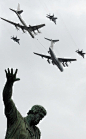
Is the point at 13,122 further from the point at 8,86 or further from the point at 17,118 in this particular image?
the point at 8,86

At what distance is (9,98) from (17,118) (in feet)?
1.73

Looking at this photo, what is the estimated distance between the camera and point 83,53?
104 m

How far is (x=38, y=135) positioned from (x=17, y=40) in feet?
357

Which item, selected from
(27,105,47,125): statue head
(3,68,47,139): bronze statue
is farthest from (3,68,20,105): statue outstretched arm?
(27,105,47,125): statue head

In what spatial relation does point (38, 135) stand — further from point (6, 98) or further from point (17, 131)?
point (6, 98)

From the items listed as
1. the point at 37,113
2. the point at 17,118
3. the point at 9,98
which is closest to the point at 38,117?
the point at 37,113

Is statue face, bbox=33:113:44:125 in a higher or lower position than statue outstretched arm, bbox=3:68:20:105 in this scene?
lower

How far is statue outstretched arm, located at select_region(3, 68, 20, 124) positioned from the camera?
7250 mm

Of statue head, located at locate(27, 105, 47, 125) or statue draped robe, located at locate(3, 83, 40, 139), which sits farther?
statue head, located at locate(27, 105, 47, 125)

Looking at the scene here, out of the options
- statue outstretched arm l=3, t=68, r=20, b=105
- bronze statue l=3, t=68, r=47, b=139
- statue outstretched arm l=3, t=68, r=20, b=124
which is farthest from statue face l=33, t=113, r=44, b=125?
statue outstretched arm l=3, t=68, r=20, b=105

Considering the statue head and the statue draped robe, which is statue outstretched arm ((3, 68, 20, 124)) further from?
the statue head

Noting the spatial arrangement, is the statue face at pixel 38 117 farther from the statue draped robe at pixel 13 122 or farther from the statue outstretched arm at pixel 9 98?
the statue outstretched arm at pixel 9 98

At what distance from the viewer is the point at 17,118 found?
7.69 meters

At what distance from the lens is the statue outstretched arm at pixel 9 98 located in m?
7.25
